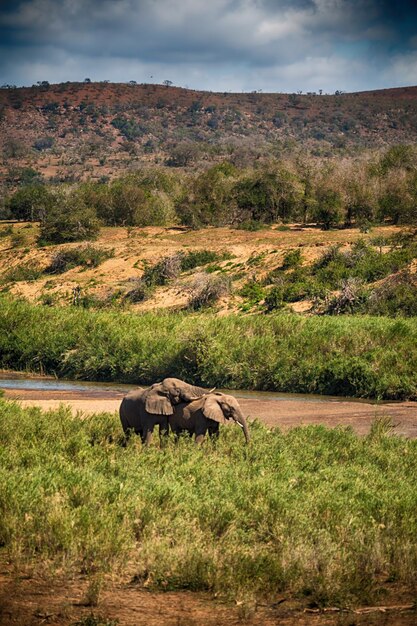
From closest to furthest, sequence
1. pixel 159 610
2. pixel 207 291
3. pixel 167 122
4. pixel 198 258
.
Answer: pixel 159 610 → pixel 207 291 → pixel 198 258 → pixel 167 122

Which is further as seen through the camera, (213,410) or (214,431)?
(214,431)

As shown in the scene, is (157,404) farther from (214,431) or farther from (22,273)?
(22,273)

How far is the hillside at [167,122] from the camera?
402 feet

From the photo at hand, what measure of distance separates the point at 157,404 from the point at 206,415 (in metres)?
0.98

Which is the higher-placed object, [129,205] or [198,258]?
[129,205]

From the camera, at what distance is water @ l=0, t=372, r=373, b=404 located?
29453 mm

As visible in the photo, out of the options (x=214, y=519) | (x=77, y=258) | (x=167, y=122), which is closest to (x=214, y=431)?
(x=214, y=519)

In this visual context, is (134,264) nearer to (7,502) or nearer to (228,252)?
(228,252)

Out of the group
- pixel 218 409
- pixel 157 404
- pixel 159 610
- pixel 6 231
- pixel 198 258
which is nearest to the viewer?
pixel 159 610

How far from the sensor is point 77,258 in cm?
5384

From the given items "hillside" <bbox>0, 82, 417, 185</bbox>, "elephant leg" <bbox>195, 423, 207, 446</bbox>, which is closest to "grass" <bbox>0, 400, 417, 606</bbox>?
"elephant leg" <bbox>195, 423, 207, 446</bbox>

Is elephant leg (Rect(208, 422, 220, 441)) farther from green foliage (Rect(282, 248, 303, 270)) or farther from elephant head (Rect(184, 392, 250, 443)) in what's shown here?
green foliage (Rect(282, 248, 303, 270))

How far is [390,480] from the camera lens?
47.8ft

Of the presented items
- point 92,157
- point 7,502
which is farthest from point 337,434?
point 92,157
